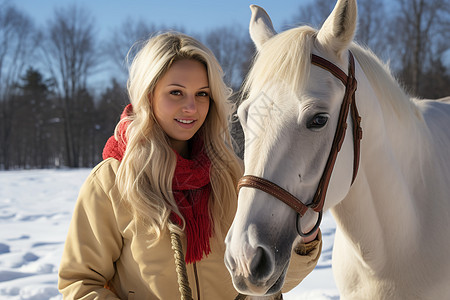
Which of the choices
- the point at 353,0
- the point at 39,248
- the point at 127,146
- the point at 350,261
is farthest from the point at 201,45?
the point at 39,248

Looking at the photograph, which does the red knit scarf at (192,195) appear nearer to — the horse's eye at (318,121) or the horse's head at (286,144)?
the horse's head at (286,144)

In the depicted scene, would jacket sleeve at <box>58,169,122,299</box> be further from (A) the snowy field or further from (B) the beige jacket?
(A) the snowy field

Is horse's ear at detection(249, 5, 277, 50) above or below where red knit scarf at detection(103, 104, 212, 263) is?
above

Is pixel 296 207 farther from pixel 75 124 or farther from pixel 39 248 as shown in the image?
pixel 75 124

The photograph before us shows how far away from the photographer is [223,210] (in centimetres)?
196

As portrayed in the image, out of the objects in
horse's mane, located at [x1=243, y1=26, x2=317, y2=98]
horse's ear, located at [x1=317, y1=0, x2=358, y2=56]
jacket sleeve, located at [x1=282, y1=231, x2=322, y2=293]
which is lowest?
jacket sleeve, located at [x1=282, y1=231, x2=322, y2=293]

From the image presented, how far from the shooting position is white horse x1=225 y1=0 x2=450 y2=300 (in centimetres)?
134

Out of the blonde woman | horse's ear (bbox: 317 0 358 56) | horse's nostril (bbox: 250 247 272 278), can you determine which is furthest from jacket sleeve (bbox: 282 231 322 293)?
horse's ear (bbox: 317 0 358 56)

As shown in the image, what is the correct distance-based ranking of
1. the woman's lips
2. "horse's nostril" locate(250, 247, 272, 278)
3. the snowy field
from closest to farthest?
"horse's nostril" locate(250, 247, 272, 278) → the woman's lips → the snowy field

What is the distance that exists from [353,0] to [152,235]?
1303 millimetres

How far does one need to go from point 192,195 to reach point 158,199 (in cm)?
21

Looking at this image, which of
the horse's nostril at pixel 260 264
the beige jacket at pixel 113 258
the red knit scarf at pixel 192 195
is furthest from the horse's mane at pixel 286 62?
the beige jacket at pixel 113 258

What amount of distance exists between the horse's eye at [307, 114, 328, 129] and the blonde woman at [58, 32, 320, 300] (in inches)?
24.6

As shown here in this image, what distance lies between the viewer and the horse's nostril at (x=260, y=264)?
127 cm
